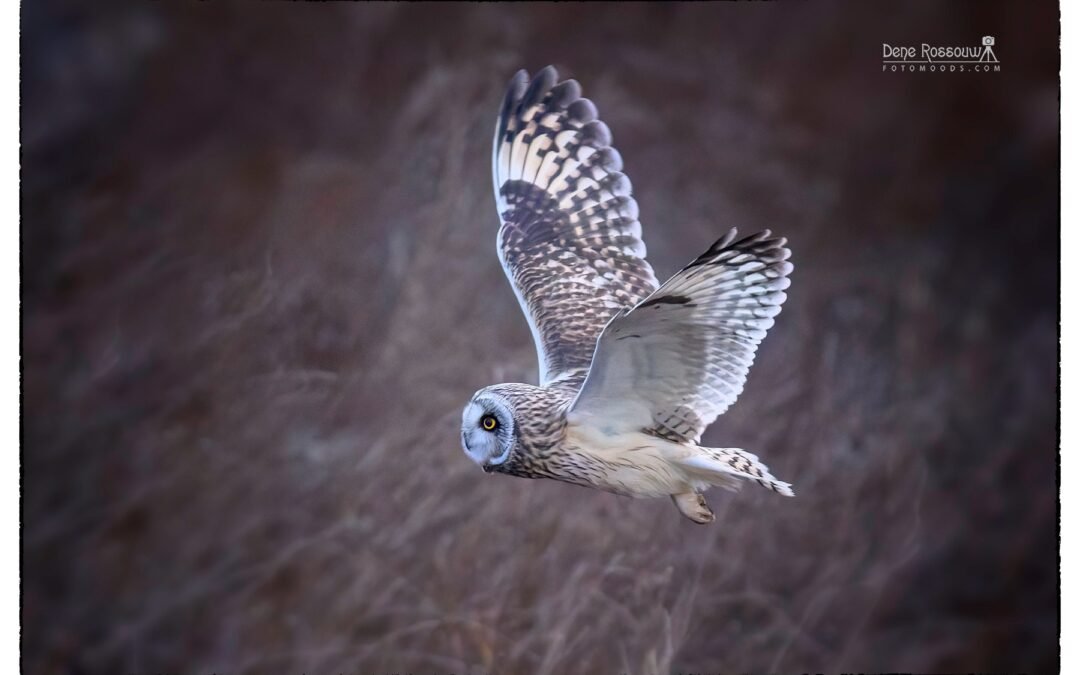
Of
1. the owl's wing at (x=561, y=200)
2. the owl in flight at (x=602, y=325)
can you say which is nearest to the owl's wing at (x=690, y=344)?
the owl in flight at (x=602, y=325)

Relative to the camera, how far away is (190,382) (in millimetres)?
2092

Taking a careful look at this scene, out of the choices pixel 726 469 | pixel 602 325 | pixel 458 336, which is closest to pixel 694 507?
pixel 726 469

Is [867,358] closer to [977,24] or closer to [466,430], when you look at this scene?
[977,24]

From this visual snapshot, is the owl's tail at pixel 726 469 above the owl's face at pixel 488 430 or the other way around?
the other way around

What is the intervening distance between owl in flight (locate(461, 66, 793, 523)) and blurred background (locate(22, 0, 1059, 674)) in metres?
0.09

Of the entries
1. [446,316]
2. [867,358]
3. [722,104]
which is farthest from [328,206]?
[867,358]

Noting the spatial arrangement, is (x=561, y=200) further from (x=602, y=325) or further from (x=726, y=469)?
(x=726, y=469)

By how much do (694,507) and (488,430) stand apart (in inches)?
16.8

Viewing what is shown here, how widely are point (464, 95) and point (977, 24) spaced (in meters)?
1.02

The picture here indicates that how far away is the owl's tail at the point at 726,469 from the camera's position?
1.85 metres

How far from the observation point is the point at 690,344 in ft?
5.74

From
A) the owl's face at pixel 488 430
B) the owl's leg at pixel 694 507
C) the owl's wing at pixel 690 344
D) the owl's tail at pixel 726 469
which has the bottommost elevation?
the owl's leg at pixel 694 507

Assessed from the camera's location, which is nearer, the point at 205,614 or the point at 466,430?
the point at 466,430

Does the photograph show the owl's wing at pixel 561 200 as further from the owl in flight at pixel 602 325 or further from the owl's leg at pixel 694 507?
the owl's leg at pixel 694 507
